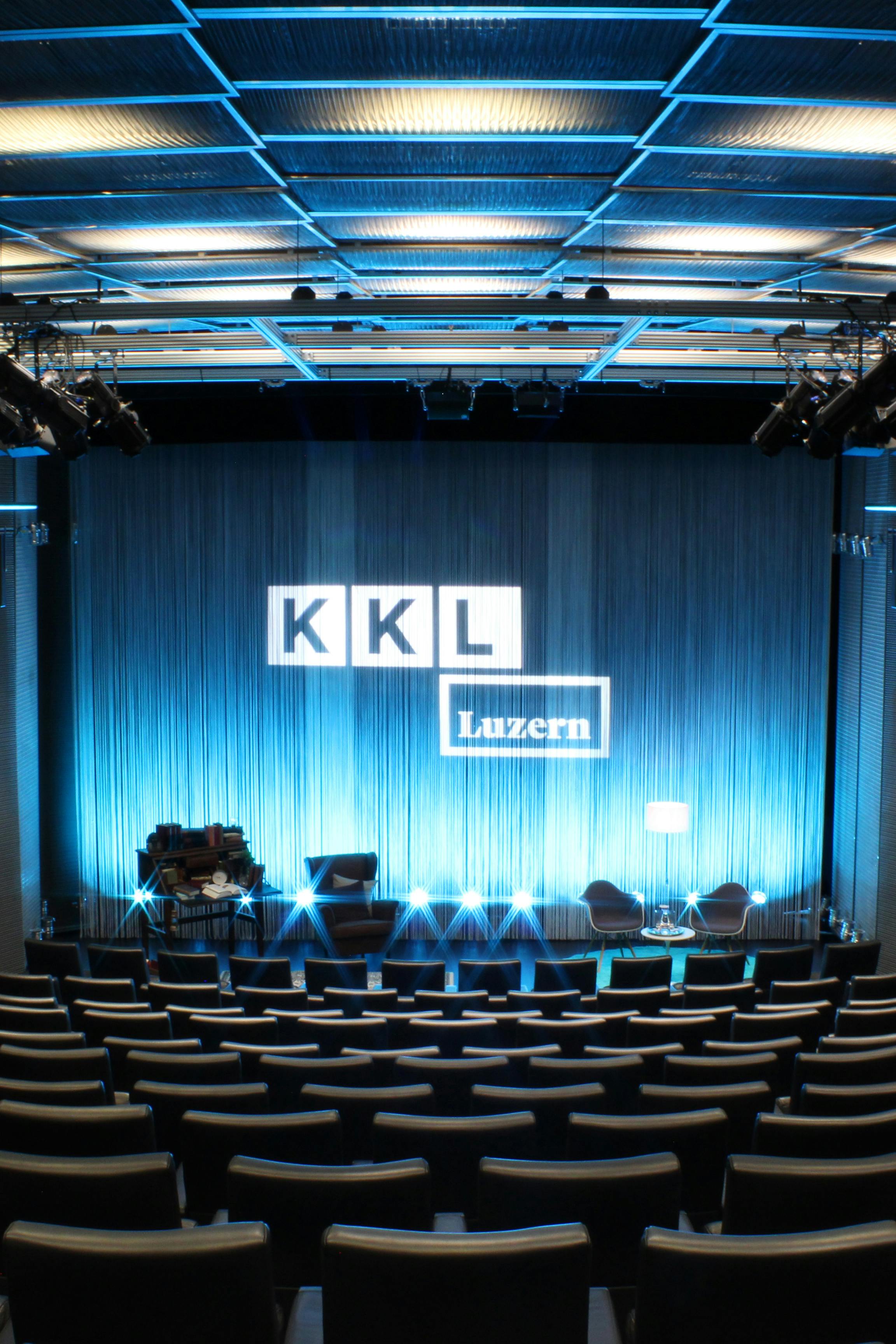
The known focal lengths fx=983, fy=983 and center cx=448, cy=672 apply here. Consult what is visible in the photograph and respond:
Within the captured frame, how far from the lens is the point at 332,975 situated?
714cm

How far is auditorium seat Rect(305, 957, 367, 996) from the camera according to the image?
7.11 metres

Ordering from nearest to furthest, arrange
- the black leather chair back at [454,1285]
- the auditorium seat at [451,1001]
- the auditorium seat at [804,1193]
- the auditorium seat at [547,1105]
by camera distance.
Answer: the black leather chair back at [454,1285] → the auditorium seat at [804,1193] → the auditorium seat at [547,1105] → the auditorium seat at [451,1001]

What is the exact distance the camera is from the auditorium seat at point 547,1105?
3.38m

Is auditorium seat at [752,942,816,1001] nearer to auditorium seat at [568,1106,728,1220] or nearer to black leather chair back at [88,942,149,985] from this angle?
auditorium seat at [568,1106,728,1220]

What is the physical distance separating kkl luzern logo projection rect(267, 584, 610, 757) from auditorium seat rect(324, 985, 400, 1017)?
196 inches

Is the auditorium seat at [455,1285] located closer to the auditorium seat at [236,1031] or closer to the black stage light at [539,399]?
the auditorium seat at [236,1031]

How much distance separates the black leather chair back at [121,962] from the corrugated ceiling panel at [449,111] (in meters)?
5.71

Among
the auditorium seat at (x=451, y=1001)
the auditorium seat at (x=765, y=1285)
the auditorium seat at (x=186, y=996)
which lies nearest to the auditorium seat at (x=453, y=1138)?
the auditorium seat at (x=765, y=1285)

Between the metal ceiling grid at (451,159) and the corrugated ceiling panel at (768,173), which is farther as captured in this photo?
the corrugated ceiling panel at (768,173)

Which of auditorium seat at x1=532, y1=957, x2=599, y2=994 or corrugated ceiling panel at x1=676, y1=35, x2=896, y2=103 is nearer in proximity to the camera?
corrugated ceiling panel at x1=676, y1=35, x2=896, y2=103

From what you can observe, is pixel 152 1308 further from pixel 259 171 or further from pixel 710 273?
pixel 710 273

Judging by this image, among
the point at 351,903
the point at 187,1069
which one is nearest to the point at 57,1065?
the point at 187,1069

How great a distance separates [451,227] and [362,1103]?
4.47 metres

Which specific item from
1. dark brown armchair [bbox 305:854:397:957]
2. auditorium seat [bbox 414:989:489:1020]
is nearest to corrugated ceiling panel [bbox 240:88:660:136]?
auditorium seat [bbox 414:989:489:1020]
